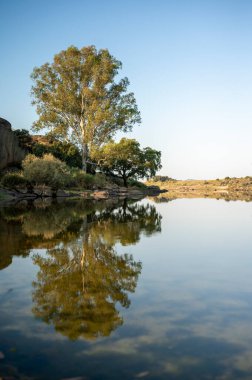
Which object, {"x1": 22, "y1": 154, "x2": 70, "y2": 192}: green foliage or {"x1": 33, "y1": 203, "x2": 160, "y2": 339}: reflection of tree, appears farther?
{"x1": 22, "y1": 154, "x2": 70, "y2": 192}: green foliage

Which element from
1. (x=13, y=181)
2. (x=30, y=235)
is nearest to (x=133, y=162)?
(x=13, y=181)

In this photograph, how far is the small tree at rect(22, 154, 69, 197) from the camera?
38.0 meters

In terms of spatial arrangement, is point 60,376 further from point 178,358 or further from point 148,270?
point 148,270

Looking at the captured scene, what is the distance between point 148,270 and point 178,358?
3729mm

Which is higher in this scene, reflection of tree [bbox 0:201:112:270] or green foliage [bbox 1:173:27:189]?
green foliage [bbox 1:173:27:189]

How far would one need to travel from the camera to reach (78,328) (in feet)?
13.6

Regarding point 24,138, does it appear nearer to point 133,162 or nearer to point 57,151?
point 57,151

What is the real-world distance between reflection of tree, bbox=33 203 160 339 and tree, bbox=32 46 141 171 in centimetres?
4117

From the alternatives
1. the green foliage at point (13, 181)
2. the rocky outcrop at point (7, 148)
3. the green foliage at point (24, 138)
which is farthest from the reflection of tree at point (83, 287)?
the green foliage at point (24, 138)

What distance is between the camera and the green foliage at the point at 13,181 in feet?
121

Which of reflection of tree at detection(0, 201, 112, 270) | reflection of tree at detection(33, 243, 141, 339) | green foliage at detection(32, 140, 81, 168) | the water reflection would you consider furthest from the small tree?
reflection of tree at detection(33, 243, 141, 339)

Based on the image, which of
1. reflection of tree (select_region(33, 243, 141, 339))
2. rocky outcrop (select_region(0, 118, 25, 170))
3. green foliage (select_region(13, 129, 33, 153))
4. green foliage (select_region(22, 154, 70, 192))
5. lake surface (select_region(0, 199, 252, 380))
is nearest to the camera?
lake surface (select_region(0, 199, 252, 380))

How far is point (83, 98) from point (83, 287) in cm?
4659

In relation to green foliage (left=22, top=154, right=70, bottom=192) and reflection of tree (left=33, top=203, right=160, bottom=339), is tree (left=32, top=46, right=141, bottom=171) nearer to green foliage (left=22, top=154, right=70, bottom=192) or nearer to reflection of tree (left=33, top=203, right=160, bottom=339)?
green foliage (left=22, top=154, right=70, bottom=192)
